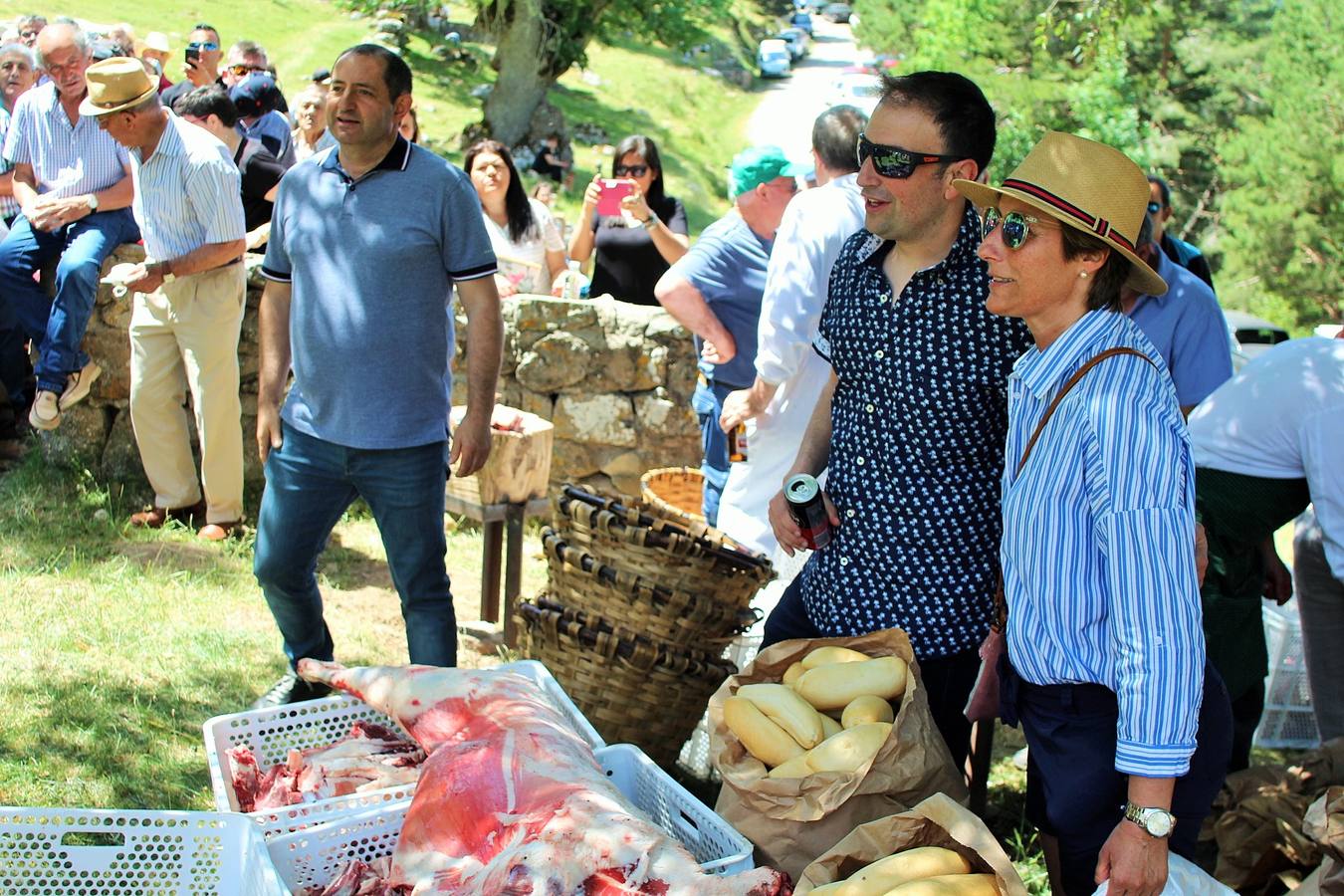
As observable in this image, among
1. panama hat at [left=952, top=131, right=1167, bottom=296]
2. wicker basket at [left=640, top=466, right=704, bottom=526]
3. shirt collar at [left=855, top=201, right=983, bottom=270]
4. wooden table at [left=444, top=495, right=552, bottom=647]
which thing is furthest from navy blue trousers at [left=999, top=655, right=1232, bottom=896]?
wicker basket at [left=640, top=466, right=704, bottom=526]

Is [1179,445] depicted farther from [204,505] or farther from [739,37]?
[739,37]

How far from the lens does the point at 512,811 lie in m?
2.38

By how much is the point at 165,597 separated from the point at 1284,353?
14.4 ft

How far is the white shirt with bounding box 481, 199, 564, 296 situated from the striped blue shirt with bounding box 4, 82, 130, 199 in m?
2.04

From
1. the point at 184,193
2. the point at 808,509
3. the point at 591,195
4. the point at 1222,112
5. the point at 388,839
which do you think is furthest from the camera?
the point at 1222,112

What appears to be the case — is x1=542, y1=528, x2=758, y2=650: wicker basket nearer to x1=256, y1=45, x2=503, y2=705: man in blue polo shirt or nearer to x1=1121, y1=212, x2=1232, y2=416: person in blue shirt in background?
x1=256, y1=45, x2=503, y2=705: man in blue polo shirt

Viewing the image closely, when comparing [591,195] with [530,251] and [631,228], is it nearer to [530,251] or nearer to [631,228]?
[631,228]

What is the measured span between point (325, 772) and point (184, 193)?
3.62 meters

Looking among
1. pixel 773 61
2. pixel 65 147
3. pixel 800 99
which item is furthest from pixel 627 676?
pixel 773 61

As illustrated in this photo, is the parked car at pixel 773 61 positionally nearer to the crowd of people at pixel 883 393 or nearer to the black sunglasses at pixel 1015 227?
the crowd of people at pixel 883 393

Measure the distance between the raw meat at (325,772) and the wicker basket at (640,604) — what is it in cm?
84

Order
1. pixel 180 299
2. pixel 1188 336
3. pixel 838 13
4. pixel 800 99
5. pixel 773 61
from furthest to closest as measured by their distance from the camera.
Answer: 1. pixel 838 13
2. pixel 773 61
3. pixel 800 99
4. pixel 180 299
5. pixel 1188 336

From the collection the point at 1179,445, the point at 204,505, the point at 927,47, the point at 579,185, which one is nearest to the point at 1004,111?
the point at 927,47

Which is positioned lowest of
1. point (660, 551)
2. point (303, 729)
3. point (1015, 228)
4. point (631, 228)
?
point (303, 729)
